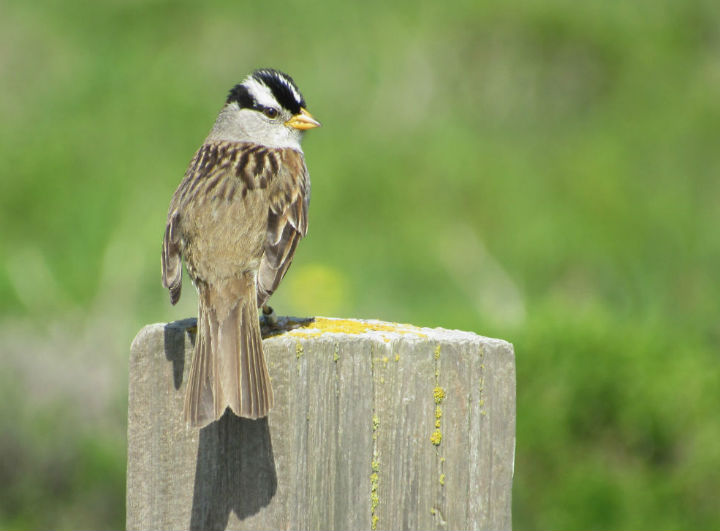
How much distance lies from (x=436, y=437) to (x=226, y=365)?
1.98 ft

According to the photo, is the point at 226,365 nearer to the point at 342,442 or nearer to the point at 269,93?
the point at 342,442

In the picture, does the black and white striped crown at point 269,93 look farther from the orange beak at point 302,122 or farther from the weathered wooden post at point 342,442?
the weathered wooden post at point 342,442

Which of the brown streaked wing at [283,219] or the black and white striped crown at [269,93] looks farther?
the black and white striped crown at [269,93]

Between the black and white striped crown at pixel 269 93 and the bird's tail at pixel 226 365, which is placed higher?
the black and white striped crown at pixel 269 93

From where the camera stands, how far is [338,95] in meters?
11.4

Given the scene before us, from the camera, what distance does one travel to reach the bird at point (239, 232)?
2.89m

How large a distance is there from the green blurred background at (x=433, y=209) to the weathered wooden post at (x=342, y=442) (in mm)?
3006

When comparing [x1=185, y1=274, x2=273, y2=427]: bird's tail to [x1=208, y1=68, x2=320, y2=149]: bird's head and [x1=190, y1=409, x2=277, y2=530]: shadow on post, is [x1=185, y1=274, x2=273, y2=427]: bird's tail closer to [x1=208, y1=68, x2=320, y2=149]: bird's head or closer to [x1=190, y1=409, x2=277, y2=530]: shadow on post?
[x1=190, y1=409, x2=277, y2=530]: shadow on post

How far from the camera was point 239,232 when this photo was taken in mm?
4125

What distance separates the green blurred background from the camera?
19.8 feet

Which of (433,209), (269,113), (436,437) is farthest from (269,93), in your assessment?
(433,209)

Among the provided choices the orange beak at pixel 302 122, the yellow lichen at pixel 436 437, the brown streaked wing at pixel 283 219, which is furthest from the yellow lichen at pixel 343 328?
the orange beak at pixel 302 122

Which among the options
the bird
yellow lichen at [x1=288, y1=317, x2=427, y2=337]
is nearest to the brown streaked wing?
the bird

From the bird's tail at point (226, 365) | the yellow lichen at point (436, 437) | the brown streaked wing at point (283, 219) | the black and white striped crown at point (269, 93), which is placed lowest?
the yellow lichen at point (436, 437)
